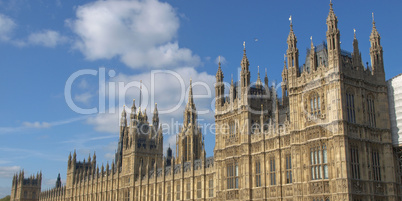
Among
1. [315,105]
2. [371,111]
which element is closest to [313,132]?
[315,105]

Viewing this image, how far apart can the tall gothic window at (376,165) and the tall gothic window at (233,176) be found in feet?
52.1

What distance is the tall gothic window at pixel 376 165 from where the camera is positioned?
1646 inches

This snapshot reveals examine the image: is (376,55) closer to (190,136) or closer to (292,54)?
(292,54)

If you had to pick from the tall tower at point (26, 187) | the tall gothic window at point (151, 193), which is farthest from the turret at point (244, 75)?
the tall tower at point (26, 187)

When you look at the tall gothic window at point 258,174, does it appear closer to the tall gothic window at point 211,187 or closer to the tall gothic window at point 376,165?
the tall gothic window at point 376,165

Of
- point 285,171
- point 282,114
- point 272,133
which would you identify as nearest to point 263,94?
point 282,114

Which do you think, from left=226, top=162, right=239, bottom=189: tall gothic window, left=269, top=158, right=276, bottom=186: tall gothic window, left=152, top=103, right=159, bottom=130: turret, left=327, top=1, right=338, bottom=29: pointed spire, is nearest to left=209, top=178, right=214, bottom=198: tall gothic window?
left=226, top=162, right=239, bottom=189: tall gothic window

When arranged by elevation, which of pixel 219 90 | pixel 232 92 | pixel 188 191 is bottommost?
pixel 188 191

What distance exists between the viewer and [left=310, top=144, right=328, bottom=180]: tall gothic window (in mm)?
41062

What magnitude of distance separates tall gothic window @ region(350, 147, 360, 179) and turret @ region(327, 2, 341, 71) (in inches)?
304

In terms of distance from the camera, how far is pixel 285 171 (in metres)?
45.9

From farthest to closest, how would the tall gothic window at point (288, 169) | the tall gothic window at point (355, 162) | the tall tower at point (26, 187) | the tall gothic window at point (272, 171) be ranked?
the tall tower at point (26, 187), the tall gothic window at point (272, 171), the tall gothic window at point (288, 169), the tall gothic window at point (355, 162)

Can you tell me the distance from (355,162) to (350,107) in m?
5.24

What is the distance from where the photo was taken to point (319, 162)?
137 ft
